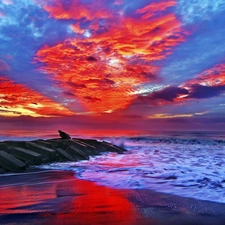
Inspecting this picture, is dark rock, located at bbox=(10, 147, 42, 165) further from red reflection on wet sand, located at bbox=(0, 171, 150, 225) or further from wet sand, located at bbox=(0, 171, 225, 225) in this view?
wet sand, located at bbox=(0, 171, 225, 225)

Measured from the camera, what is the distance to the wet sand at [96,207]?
336cm

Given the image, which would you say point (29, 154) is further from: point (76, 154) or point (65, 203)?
point (65, 203)

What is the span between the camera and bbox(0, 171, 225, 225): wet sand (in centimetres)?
336

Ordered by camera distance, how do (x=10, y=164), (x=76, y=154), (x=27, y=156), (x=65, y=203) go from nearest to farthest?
(x=65, y=203) < (x=10, y=164) < (x=27, y=156) < (x=76, y=154)

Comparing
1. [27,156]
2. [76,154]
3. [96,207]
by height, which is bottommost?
[96,207]

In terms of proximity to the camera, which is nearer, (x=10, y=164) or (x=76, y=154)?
(x=10, y=164)

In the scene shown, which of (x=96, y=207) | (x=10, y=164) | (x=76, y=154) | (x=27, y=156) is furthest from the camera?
(x=76, y=154)

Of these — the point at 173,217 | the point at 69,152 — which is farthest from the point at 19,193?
Answer: the point at 69,152

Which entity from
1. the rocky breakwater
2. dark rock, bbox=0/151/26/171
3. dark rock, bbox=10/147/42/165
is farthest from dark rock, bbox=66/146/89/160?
dark rock, bbox=0/151/26/171

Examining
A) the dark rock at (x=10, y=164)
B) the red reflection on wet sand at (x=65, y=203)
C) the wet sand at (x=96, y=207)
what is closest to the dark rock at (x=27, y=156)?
the dark rock at (x=10, y=164)

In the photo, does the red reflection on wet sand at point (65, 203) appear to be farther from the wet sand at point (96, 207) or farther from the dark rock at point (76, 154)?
the dark rock at point (76, 154)

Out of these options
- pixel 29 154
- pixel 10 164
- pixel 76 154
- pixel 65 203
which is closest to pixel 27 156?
pixel 29 154

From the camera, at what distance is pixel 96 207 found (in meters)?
3.96

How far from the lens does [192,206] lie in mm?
4074
